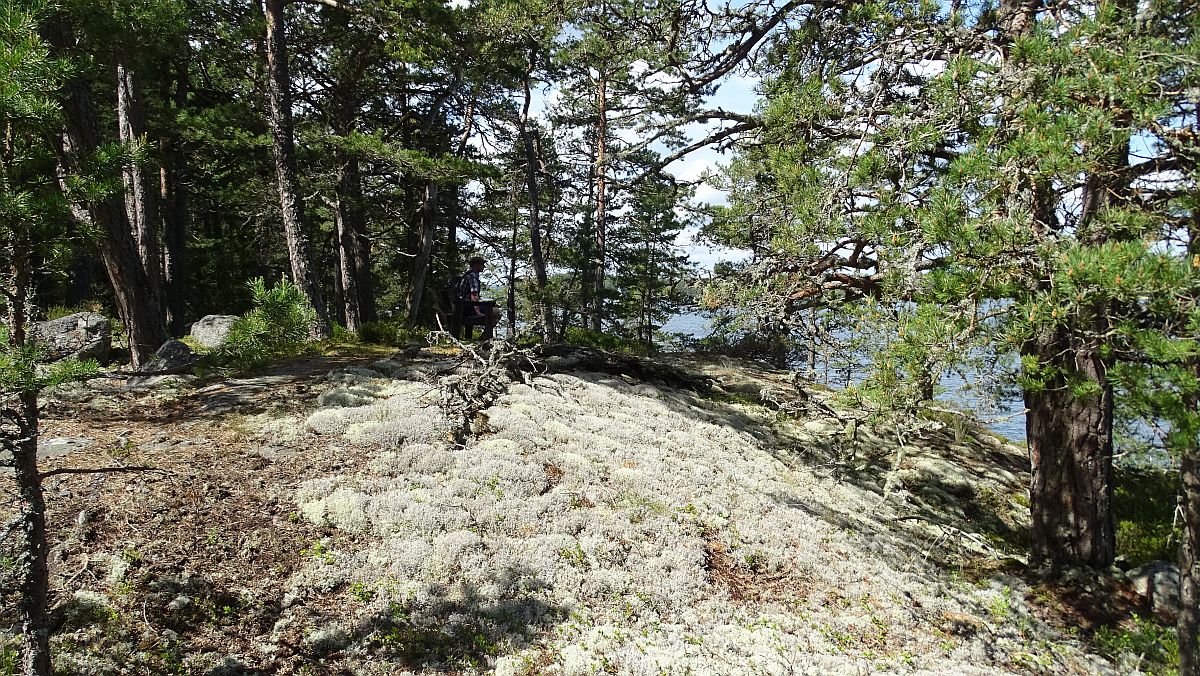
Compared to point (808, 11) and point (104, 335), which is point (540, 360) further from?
point (104, 335)

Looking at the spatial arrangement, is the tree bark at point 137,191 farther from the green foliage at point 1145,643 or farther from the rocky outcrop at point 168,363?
the green foliage at point 1145,643

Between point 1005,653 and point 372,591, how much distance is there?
5.88 meters

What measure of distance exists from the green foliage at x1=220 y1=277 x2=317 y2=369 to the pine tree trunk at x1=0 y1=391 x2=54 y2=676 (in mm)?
1259

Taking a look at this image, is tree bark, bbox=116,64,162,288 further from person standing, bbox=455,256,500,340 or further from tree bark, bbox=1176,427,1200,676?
tree bark, bbox=1176,427,1200,676

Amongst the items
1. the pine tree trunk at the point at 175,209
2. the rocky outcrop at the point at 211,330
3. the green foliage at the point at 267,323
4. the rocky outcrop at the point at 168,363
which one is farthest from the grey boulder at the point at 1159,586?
the pine tree trunk at the point at 175,209

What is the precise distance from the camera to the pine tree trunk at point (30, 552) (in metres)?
3.10

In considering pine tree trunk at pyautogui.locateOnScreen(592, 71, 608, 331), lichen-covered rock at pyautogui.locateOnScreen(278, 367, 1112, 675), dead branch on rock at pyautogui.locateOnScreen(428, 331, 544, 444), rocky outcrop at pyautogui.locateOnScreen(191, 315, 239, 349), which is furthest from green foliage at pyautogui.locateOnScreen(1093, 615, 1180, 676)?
rocky outcrop at pyautogui.locateOnScreen(191, 315, 239, 349)

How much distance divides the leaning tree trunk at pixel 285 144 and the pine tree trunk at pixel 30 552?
7106 millimetres

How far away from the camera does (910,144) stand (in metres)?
4.47

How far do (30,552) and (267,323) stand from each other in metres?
1.87

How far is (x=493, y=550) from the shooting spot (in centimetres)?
555

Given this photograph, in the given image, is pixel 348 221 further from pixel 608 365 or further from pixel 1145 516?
pixel 1145 516

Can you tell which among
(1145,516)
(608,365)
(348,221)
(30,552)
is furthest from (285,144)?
(1145,516)

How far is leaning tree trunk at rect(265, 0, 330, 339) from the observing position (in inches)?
395
